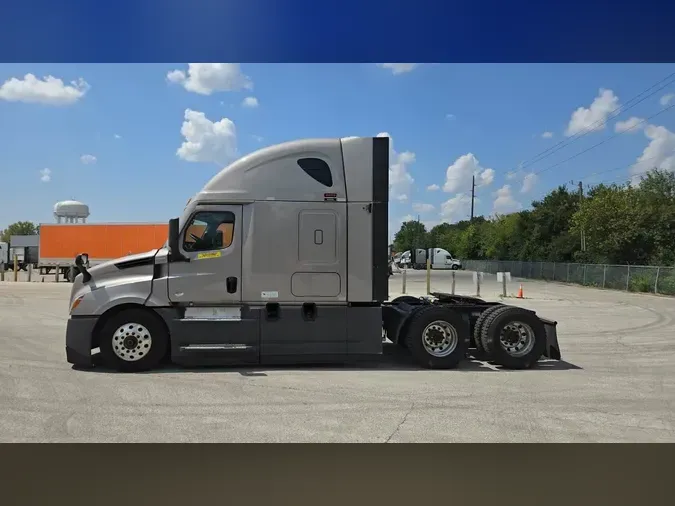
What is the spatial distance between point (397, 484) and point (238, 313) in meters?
5.15

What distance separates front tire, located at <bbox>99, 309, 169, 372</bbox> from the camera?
9.05m

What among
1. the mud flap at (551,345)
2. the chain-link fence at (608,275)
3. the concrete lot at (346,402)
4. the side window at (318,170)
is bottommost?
the concrete lot at (346,402)

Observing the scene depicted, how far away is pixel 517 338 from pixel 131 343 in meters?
6.26

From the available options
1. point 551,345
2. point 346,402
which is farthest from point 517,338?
point 346,402

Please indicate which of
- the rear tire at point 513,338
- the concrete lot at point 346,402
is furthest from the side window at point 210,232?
the rear tire at point 513,338

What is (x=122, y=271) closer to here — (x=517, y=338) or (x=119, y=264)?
(x=119, y=264)

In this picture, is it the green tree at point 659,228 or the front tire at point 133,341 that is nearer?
the front tire at point 133,341

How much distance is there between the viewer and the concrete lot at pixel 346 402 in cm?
598

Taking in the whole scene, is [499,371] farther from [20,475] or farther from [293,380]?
[20,475]

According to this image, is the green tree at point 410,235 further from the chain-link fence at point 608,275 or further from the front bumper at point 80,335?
the front bumper at point 80,335

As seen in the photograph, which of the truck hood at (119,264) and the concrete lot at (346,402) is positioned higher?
the truck hood at (119,264)

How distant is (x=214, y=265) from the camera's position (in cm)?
927
